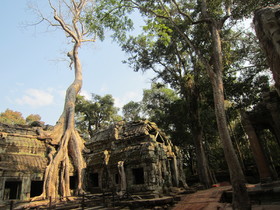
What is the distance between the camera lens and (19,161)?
11.1 meters

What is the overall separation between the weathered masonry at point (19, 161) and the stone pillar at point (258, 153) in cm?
1238

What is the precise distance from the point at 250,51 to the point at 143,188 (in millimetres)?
13561

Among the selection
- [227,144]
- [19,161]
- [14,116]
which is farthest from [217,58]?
[14,116]

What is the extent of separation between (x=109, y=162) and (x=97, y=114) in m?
19.0

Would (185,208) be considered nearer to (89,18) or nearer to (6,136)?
(89,18)

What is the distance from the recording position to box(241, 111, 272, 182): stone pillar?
9180 mm

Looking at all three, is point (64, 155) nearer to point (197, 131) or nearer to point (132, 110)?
point (197, 131)

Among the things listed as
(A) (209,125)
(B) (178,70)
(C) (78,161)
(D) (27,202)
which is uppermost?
(B) (178,70)

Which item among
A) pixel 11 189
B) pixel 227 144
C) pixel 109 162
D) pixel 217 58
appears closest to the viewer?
pixel 227 144

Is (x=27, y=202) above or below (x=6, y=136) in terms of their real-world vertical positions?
below

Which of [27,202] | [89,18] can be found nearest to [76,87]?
[89,18]

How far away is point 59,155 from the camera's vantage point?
12.6 m

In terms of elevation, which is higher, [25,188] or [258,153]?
[258,153]

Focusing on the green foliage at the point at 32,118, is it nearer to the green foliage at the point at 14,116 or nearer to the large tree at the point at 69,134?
the green foliage at the point at 14,116
